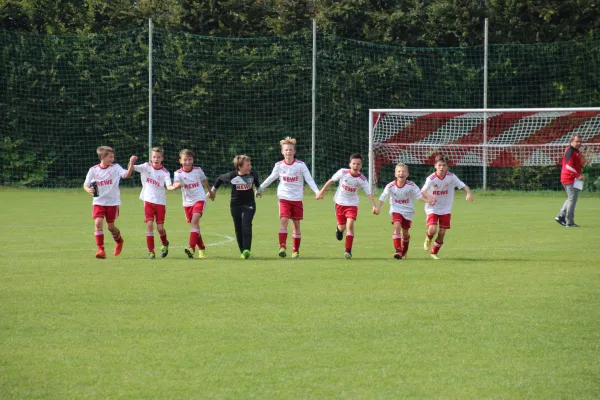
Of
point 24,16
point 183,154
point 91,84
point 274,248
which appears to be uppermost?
point 24,16

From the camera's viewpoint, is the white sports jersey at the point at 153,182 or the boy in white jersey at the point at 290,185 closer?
the white sports jersey at the point at 153,182

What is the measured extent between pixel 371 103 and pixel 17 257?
19272mm

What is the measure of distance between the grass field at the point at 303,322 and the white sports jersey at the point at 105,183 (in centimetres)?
79

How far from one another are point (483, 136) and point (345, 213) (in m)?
15.4

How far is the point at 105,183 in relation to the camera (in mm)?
13375

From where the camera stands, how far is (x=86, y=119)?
1196 inches

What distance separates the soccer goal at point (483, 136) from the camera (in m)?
27.8

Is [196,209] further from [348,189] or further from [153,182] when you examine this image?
[348,189]

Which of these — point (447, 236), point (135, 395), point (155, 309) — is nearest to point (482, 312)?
point (155, 309)

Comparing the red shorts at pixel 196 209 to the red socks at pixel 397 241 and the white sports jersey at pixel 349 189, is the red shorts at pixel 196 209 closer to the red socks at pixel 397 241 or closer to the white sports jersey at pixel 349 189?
the white sports jersey at pixel 349 189

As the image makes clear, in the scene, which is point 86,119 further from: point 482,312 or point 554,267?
point 482,312

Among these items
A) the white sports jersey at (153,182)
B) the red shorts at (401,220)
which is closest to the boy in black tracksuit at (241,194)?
the white sports jersey at (153,182)

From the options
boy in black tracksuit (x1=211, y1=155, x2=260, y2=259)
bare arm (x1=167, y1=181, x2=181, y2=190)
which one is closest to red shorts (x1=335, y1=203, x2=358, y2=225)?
boy in black tracksuit (x1=211, y1=155, x2=260, y2=259)

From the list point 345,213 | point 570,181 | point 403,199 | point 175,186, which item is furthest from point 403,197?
point 570,181
